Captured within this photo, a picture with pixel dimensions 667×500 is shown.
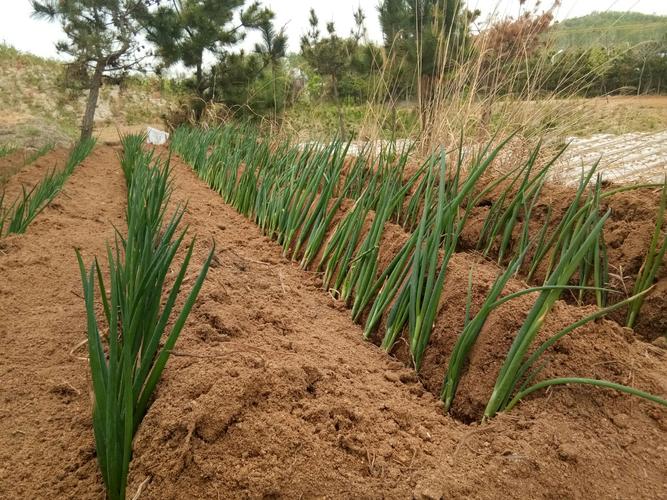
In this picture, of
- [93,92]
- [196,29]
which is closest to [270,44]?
[196,29]

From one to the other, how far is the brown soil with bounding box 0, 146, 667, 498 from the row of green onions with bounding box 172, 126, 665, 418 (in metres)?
0.08

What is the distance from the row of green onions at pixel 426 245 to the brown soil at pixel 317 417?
8 centimetres

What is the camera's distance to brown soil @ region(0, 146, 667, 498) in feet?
2.47

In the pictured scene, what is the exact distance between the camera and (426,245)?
123 cm

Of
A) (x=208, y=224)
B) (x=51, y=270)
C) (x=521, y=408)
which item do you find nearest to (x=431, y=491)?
(x=521, y=408)

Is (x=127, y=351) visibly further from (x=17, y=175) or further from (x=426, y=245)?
(x=17, y=175)

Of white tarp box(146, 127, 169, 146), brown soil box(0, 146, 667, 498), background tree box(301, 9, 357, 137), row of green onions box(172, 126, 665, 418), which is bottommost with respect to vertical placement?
white tarp box(146, 127, 169, 146)

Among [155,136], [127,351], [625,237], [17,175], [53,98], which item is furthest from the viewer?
[53,98]

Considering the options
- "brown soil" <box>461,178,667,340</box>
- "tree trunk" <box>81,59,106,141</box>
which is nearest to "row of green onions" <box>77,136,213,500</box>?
"brown soil" <box>461,178,667,340</box>

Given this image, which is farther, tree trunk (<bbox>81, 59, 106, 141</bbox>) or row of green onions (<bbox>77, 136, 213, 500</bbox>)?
tree trunk (<bbox>81, 59, 106, 141</bbox>)

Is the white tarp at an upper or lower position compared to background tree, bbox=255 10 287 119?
lower

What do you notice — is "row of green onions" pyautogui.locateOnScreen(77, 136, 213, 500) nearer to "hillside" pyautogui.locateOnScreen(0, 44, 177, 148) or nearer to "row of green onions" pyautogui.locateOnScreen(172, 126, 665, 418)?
"row of green onions" pyautogui.locateOnScreen(172, 126, 665, 418)

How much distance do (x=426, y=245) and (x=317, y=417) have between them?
1.76ft

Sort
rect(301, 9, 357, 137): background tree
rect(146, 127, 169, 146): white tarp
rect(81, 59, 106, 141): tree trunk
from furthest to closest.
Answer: rect(146, 127, 169, 146): white tarp → rect(81, 59, 106, 141): tree trunk → rect(301, 9, 357, 137): background tree
